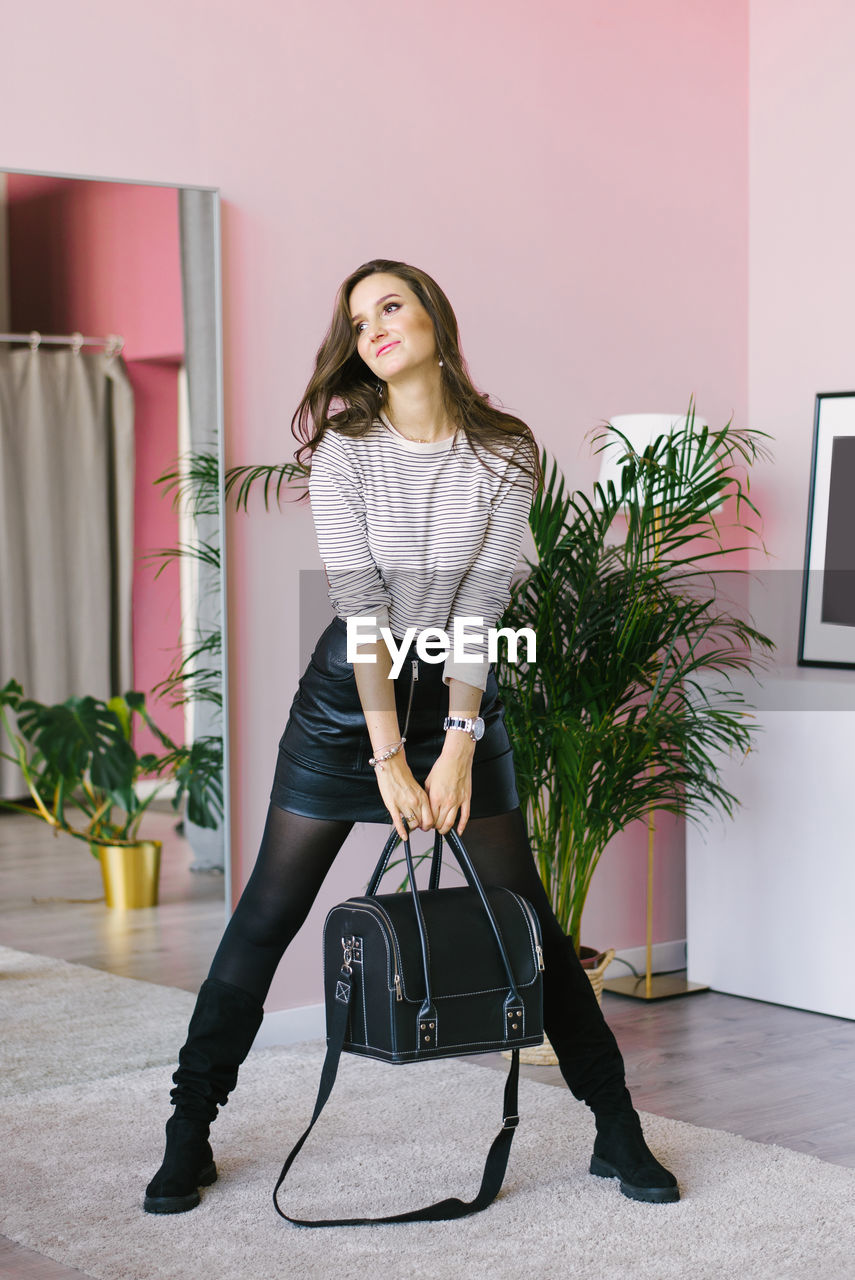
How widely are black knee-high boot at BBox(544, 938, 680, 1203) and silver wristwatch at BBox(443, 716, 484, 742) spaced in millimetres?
346

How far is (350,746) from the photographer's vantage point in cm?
221

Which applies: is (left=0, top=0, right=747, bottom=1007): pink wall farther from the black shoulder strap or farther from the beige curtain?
the black shoulder strap

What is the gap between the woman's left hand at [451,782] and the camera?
2156 millimetres

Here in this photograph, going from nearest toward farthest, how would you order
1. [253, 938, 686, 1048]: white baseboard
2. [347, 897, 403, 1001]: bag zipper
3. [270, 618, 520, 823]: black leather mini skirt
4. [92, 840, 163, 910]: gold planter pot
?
[347, 897, 403, 1001]: bag zipper
[270, 618, 520, 823]: black leather mini skirt
[92, 840, 163, 910]: gold planter pot
[253, 938, 686, 1048]: white baseboard

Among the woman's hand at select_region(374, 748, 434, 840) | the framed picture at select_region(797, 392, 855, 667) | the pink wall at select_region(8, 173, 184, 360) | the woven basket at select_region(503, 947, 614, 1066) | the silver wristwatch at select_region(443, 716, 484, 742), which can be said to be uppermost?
the pink wall at select_region(8, 173, 184, 360)

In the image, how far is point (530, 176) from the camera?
3.55m

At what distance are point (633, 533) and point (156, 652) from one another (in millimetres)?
1027

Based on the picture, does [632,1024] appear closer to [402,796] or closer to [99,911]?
[99,911]

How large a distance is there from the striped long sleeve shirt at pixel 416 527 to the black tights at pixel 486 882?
0.91 feet

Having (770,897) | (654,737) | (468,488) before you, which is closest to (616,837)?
(770,897)

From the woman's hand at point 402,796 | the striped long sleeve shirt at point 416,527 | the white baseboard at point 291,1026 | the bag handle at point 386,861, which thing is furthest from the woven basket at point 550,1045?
the striped long sleeve shirt at point 416,527

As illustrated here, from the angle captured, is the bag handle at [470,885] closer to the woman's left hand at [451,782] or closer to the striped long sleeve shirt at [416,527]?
the woman's left hand at [451,782]

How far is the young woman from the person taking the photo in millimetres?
2141

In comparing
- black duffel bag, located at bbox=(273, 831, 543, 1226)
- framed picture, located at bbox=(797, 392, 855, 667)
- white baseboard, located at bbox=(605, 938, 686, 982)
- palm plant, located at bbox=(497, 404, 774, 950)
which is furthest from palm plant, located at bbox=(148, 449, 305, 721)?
framed picture, located at bbox=(797, 392, 855, 667)
